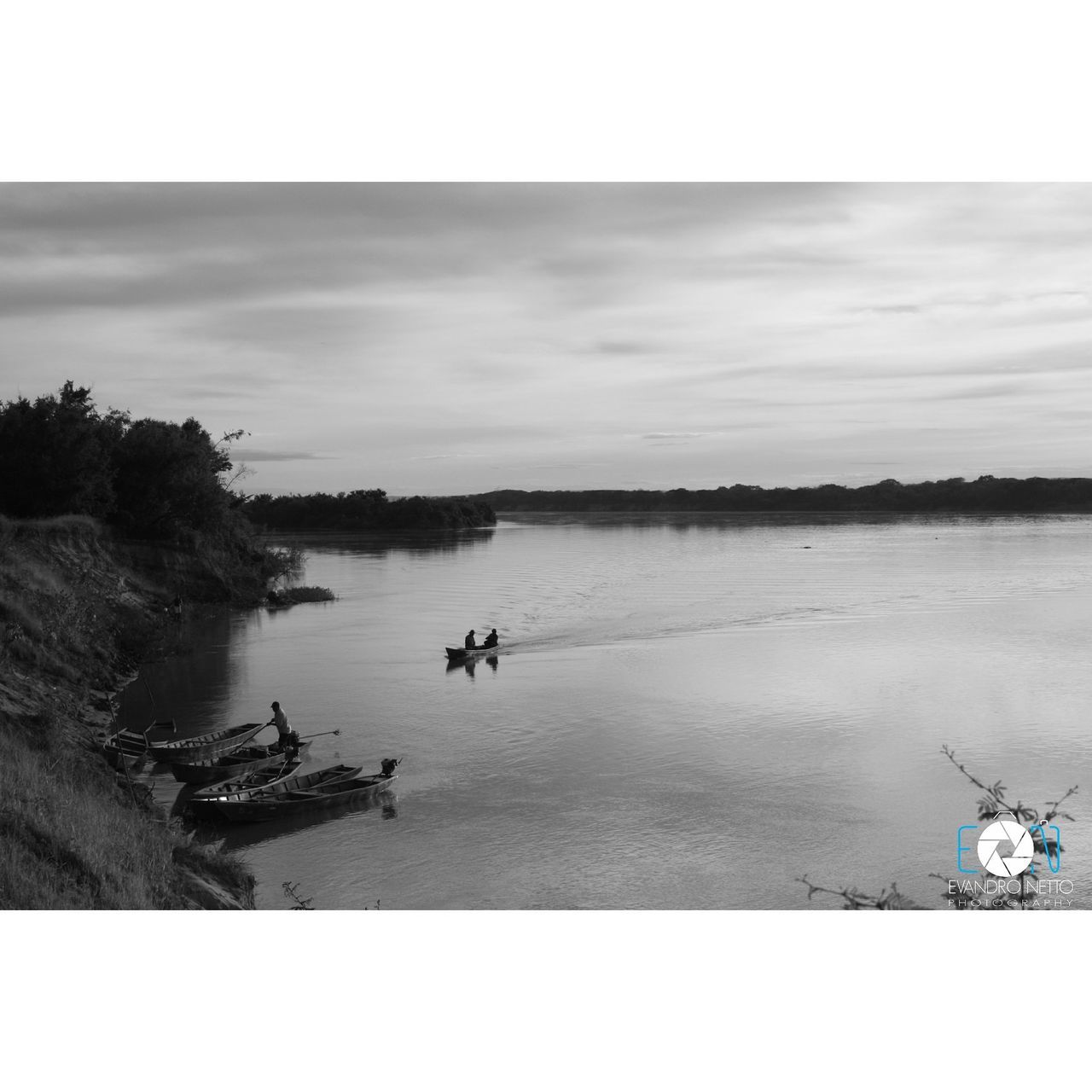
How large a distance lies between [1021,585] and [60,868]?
45034mm

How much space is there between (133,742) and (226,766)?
2119 millimetres

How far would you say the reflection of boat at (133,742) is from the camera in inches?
643

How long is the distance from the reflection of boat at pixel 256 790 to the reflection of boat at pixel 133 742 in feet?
5.27

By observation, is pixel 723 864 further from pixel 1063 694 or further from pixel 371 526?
pixel 371 526

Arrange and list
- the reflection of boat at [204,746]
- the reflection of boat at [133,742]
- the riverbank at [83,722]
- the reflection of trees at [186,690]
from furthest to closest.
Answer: the reflection of trees at [186,690]
the reflection of boat at [204,746]
the reflection of boat at [133,742]
the riverbank at [83,722]

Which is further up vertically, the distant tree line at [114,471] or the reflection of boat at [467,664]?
the distant tree line at [114,471]

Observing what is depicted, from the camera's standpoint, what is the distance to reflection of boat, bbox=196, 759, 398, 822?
14500 mm

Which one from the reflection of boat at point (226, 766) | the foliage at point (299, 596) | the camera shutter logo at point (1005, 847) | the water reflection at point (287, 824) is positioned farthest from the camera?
the foliage at point (299, 596)

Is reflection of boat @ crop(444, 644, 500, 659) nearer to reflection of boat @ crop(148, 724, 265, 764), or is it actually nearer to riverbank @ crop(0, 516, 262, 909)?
Result: riverbank @ crop(0, 516, 262, 909)

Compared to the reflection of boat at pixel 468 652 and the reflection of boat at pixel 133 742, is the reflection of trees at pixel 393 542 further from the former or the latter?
the reflection of boat at pixel 133 742

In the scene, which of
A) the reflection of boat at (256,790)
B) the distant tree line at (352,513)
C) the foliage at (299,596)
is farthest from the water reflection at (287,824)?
the distant tree line at (352,513)

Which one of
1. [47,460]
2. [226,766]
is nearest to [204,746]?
[226,766]

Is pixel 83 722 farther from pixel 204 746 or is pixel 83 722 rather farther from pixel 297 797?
pixel 297 797

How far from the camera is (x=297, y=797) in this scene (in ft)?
49.2
